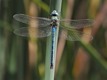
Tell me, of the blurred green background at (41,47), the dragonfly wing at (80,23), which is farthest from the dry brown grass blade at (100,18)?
the dragonfly wing at (80,23)

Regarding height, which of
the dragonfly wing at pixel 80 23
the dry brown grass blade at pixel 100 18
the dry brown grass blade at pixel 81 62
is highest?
the dragonfly wing at pixel 80 23

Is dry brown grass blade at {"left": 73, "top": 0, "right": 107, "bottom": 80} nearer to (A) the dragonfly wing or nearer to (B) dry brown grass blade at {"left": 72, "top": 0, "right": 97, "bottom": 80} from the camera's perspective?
(B) dry brown grass blade at {"left": 72, "top": 0, "right": 97, "bottom": 80}

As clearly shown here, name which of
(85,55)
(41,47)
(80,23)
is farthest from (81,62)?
(80,23)

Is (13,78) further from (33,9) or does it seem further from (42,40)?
(33,9)

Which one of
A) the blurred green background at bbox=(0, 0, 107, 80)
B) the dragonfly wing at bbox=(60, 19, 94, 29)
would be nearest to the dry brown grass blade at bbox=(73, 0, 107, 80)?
the blurred green background at bbox=(0, 0, 107, 80)

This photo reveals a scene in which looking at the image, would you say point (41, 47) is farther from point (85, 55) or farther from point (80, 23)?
point (80, 23)

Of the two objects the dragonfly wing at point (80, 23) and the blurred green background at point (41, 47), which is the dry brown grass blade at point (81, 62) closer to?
the blurred green background at point (41, 47)

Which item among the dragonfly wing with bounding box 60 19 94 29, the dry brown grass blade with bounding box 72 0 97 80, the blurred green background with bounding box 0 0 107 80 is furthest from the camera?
the dry brown grass blade with bounding box 72 0 97 80

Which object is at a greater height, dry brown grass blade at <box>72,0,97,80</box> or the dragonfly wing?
the dragonfly wing
